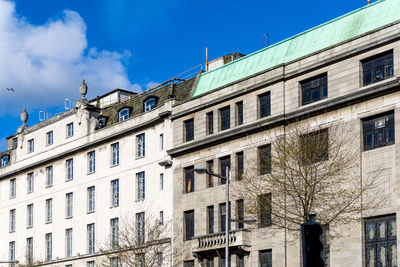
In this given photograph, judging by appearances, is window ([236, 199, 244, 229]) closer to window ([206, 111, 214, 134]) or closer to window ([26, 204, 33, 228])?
window ([206, 111, 214, 134])

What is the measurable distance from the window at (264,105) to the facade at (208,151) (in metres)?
0.07

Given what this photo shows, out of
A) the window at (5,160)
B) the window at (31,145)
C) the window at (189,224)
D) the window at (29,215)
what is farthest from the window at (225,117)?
the window at (5,160)

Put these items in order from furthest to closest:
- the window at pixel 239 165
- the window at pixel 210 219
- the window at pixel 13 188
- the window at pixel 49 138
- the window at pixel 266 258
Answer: the window at pixel 13 188 < the window at pixel 49 138 < the window at pixel 210 219 < the window at pixel 239 165 < the window at pixel 266 258

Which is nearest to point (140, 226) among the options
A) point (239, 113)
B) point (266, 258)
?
point (239, 113)

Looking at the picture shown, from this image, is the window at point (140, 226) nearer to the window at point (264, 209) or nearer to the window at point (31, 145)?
the window at point (264, 209)

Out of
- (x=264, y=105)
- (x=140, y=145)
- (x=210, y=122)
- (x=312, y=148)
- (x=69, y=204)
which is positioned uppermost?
(x=264, y=105)

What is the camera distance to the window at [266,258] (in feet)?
153

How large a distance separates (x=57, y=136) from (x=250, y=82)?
25.5 m

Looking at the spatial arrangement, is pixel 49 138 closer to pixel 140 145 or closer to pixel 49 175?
pixel 49 175

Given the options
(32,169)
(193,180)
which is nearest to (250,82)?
(193,180)

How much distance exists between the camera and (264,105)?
48.6 metres

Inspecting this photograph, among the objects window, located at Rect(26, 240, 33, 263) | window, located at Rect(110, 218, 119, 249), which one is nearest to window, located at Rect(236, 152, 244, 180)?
window, located at Rect(110, 218, 119, 249)

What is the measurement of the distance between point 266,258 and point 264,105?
30.5ft

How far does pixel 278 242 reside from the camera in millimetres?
45656
